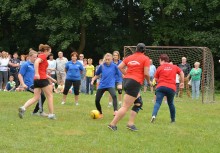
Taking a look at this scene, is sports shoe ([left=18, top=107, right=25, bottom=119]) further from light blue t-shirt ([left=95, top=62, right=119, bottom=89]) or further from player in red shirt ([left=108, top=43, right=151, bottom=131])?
player in red shirt ([left=108, top=43, right=151, bottom=131])

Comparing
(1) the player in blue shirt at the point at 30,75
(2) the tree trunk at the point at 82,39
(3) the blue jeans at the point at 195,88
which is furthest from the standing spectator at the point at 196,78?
(2) the tree trunk at the point at 82,39

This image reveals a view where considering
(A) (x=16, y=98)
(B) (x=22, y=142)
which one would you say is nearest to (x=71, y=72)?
(A) (x=16, y=98)

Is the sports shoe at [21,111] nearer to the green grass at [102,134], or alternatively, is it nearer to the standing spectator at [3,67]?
the green grass at [102,134]

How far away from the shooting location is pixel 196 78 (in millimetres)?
19969

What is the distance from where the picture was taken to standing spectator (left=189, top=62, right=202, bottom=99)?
1987cm

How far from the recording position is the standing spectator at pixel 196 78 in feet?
65.2

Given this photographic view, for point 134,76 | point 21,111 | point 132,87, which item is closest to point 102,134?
point 132,87

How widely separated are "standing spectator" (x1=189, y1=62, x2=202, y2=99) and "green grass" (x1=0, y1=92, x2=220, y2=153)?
6845 mm

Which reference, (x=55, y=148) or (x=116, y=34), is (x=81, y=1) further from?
(x=55, y=148)

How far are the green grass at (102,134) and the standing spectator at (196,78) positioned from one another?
685cm

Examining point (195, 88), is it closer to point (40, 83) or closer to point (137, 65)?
point (40, 83)

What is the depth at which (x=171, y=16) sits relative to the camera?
30297 mm

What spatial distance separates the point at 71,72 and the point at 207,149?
7538mm

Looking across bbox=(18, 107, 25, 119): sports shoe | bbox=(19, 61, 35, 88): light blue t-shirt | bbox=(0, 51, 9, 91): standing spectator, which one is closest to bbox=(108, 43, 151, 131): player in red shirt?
bbox=(18, 107, 25, 119): sports shoe
